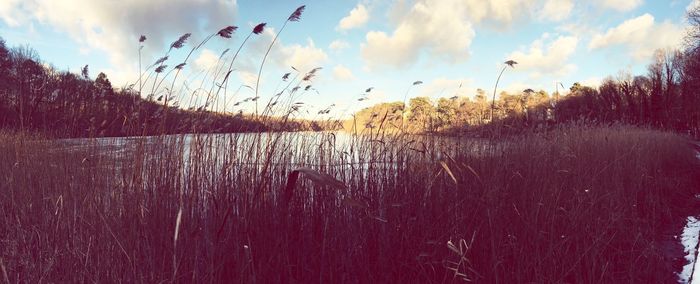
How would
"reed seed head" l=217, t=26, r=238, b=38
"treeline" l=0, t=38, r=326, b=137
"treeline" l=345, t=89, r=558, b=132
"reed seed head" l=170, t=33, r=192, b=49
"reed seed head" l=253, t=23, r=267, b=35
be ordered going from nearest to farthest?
"reed seed head" l=253, t=23, r=267, b=35 → "reed seed head" l=217, t=26, r=238, b=38 → "reed seed head" l=170, t=33, r=192, b=49 → "treeline" l=0, t=38, r=326, b=137 → "treeline" l=345, t=89, r=558, b=132

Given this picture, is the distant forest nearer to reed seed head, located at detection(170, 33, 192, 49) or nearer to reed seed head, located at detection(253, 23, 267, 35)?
reed seed head, located at detection(170, 33, 192, 49)

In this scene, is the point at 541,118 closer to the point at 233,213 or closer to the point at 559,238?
the point at 559,238

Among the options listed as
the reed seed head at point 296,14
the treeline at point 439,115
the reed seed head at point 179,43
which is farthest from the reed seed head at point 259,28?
the treeline at point 439,115

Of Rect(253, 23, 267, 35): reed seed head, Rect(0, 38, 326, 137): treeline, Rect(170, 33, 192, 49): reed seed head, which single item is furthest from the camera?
Rect(0, 38, 326, 137): treeline

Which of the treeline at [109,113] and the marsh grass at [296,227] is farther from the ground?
the treeline at [109,113]

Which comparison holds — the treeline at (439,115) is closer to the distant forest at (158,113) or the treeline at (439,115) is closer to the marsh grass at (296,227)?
the distant forest at (158,113)

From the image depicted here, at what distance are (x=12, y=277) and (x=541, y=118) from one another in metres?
8.47

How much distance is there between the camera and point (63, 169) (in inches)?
177

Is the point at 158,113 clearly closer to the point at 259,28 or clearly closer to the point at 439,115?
the point at 259,28

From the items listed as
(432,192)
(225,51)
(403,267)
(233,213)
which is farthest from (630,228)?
(225,51)

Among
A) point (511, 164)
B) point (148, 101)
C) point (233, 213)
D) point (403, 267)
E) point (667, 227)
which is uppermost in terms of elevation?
point (148, 101)

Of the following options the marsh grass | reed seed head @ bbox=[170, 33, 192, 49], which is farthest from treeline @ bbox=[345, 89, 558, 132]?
reed seed head @ bbox=[170, 33, 192, 49]

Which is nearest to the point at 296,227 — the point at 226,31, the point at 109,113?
the point at 226,31

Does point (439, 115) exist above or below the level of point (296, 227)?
above
